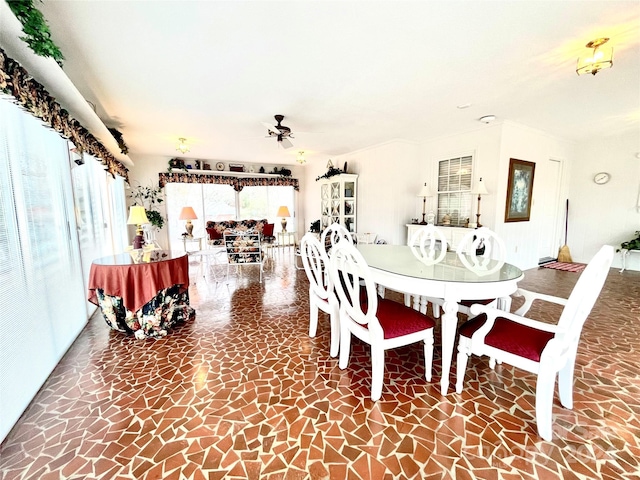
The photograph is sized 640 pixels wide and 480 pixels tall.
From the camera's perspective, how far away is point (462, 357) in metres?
1.77

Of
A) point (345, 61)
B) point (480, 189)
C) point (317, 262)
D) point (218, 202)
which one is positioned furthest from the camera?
point (218, 202)

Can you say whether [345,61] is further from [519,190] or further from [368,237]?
[519,190]

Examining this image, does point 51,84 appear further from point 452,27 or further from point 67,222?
point 452,27

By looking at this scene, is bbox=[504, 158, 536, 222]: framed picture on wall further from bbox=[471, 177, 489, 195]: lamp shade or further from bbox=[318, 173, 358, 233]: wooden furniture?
bbox=[318, 173, 358, 233]: wooden furniture

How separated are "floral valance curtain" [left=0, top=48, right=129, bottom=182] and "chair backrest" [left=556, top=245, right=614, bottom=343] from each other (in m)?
3.20

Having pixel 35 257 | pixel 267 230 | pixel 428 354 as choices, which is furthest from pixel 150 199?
pixel 428 354

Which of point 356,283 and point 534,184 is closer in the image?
point 356,283

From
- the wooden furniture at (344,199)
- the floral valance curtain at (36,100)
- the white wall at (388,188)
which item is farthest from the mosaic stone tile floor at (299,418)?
the wooden furniture at (344,199)

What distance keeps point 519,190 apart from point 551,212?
1584mm

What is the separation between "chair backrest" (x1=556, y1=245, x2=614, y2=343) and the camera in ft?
4.20

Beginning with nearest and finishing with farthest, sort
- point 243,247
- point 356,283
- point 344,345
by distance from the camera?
point 356,283 → point 344,345 → point 243,247

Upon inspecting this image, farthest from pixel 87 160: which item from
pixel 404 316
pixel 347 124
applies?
pixel 404 316

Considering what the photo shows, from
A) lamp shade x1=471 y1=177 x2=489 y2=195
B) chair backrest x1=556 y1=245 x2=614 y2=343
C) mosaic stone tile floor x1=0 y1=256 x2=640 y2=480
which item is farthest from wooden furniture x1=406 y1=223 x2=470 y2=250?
chair backrest x1=556 y1=245 x2=614 y2=343

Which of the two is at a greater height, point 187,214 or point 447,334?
point 187,214
